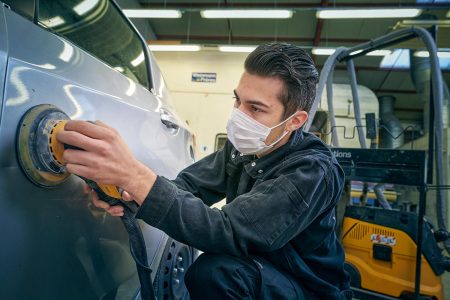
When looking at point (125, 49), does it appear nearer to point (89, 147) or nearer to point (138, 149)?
point (138, 149)

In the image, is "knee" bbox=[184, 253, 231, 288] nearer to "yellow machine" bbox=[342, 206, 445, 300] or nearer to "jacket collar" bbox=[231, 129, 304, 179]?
"jacket collar" bbox=[231, 129, 304, 179]

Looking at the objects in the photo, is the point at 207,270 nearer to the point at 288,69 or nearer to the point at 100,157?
the point at 100,157

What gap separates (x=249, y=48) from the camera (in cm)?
571

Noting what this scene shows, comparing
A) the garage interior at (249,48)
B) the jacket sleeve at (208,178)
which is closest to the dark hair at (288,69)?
the jacket sleeve at (208,178)

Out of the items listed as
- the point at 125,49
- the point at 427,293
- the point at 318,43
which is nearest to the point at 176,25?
the point at 318,43

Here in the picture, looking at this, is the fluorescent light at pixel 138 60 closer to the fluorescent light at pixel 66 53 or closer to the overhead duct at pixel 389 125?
the fluorescent light at pixel 66 53

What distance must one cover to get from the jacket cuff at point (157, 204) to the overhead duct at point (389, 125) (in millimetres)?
8053

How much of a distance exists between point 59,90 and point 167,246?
66 centimetres

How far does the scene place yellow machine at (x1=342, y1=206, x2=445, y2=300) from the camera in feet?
6.10

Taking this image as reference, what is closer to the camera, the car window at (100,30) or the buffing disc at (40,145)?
the buffing disc at (40,145)

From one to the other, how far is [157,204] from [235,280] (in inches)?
12.3

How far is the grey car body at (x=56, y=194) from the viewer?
20.7 inches

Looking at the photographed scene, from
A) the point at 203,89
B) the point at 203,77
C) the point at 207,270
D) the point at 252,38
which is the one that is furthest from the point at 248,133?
the point at 252,38

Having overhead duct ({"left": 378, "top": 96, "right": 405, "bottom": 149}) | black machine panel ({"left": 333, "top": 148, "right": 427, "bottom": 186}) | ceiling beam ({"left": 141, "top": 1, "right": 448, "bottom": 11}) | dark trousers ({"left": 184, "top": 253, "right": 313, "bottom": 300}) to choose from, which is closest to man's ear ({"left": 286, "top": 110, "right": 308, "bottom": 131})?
dark trousers ({"left": 184, "top": 253, "right": 313, "bottom": 300})
